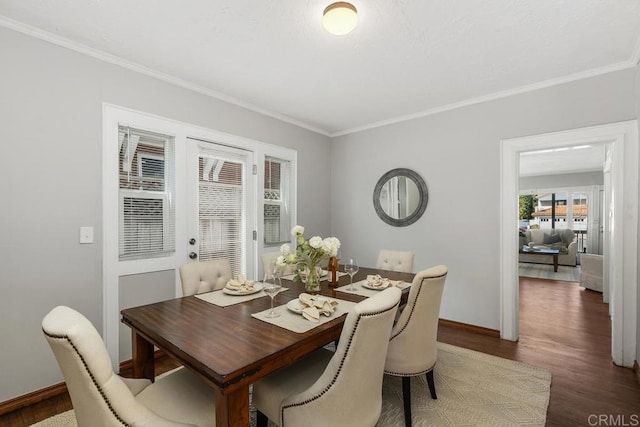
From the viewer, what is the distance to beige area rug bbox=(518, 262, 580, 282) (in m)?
6.05

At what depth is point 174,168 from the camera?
2793mm

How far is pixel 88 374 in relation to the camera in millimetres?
914

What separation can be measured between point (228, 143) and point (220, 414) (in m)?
2.68

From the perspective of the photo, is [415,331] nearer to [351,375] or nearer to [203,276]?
[351,375]

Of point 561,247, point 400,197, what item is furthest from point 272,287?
point 561,247

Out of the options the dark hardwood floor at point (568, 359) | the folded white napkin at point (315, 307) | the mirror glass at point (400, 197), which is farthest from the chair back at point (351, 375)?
the mirror glass at point (400, 197)

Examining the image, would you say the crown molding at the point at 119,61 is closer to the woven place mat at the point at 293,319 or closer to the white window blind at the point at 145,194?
the white window blind at the point at 145,194

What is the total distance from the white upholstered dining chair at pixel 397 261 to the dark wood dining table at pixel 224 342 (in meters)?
1.14

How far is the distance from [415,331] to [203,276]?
1.51 meters

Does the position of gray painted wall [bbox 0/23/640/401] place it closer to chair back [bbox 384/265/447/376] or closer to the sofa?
chair back [bbox 384/265/447/376]

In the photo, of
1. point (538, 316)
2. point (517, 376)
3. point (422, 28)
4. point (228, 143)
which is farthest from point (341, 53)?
point (538, 316)

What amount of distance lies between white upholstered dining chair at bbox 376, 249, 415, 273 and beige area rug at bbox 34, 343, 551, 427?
841 millimetres

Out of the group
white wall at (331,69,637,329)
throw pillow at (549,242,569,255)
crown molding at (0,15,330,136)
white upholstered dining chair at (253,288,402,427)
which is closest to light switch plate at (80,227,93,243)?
crown molding at (0,15,330,136)

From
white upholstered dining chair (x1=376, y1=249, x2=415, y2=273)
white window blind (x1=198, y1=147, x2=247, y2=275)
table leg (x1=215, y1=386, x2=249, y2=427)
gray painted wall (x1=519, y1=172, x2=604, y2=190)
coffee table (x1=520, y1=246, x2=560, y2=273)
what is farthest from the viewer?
gray painted wall (x1=519, y1=172, x2=604, y2=190)
